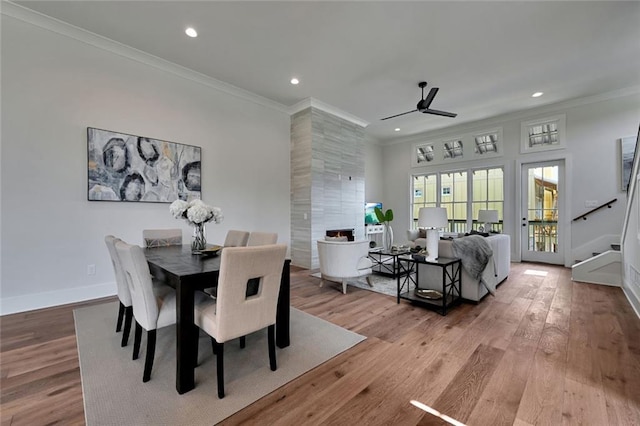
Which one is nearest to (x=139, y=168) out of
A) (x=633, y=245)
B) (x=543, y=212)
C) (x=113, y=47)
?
(x=113, y=47)

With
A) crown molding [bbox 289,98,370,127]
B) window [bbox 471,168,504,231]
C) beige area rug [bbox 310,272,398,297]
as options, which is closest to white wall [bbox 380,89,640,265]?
window [bbox 471,168,504,231]

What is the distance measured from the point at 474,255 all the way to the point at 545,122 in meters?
4.51

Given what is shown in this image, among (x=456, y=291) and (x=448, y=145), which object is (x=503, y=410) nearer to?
(x=456, y=291)

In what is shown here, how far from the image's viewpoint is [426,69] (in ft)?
13.2

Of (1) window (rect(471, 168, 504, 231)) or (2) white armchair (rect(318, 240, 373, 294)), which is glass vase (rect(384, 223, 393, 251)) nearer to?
(2) white armchair (rect(318, 240, 373, 294))

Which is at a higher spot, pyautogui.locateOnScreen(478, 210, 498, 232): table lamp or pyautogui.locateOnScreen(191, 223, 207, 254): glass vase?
pyautogui.locateOnScreen(478, 210, 498, 232): table lamp

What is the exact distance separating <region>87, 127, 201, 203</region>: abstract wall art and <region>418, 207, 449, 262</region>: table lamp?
11.2 feet

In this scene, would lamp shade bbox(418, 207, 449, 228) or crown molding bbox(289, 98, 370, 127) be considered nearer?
lamp shade bbox(418, 207, 449, 228)

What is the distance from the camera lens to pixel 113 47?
3.45 metres

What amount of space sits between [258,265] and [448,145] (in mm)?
6996

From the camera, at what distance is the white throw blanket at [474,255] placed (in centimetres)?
317

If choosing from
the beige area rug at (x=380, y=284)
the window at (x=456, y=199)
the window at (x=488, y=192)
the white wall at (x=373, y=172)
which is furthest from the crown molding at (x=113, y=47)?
the window at (x=488, y=192)

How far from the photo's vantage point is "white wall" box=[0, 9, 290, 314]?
2.90 meters

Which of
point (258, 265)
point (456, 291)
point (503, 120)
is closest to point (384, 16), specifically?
point (258, 265)
